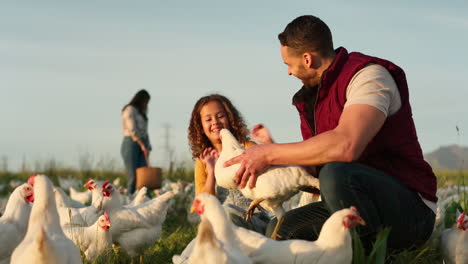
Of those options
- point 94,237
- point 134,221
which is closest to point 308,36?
point 94,237

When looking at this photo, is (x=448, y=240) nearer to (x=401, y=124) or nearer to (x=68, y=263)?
(x=401, y=124)

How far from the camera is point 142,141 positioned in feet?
37.3

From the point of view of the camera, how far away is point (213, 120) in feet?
16.9

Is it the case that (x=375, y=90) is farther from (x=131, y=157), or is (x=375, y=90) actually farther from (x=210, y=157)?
(x=131, y=157)

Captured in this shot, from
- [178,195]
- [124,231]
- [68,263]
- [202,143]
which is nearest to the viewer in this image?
[68,263]

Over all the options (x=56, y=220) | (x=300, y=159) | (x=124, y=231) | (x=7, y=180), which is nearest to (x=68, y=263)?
(x=56, y=220)

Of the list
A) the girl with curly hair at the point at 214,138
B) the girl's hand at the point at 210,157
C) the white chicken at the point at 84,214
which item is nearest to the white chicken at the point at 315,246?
the girl with curly hair at the point at 214,138

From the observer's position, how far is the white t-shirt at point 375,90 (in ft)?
11.1

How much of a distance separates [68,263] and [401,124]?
206cm

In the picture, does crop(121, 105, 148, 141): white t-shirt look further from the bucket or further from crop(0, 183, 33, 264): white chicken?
crop(0, 183, 33, 264): white chicken

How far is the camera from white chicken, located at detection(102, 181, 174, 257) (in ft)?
18.5

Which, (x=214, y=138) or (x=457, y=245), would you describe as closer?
(x=457, y=245)

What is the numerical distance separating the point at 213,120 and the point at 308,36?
1638 mm

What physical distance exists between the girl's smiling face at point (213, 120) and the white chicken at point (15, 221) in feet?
4.86
